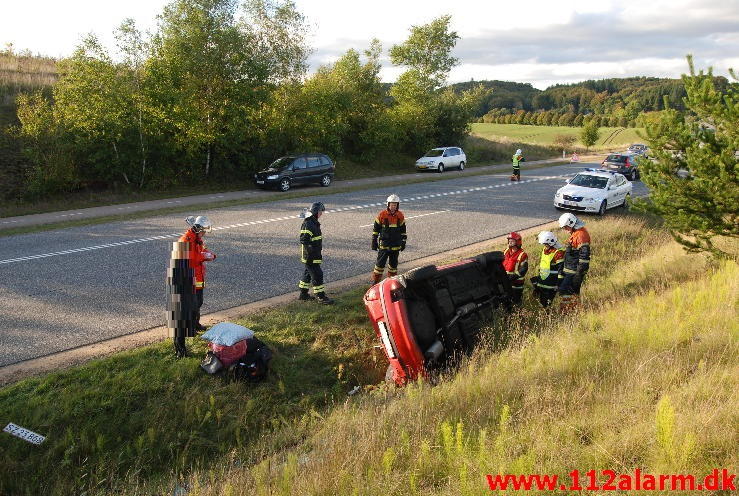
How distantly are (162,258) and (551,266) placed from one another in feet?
25.7

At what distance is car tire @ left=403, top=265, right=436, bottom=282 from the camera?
662 cm

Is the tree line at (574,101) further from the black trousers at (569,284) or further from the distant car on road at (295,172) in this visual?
the black trousers at (569,284)

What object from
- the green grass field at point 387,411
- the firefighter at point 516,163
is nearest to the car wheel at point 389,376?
the green grass field at point 387,411

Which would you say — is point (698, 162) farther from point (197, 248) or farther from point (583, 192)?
point (583, 192)

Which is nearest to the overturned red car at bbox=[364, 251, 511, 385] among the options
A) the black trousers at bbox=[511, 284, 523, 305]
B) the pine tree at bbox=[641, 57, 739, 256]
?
the black trousers at bbox=[511, 284, 523, 305]

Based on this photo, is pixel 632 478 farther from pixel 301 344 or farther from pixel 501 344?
pixel 301 344

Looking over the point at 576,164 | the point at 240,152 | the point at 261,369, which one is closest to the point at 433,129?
the point at 576,164

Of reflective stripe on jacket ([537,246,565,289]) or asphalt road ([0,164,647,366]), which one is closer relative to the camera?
asphalt road ([0,164,647,366])

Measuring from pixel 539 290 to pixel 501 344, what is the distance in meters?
1.83

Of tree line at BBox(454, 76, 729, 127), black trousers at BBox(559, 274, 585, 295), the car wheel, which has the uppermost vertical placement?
tree line at BBox(454, 76, 729, 127)

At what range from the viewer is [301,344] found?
7449 mm

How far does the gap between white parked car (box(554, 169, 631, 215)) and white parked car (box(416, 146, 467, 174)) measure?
13.5 m

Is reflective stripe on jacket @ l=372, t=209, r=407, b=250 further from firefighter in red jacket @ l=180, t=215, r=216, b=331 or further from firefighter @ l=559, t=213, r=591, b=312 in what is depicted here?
firefighter in red jacket @ l=180, t=215, r=216, b=331

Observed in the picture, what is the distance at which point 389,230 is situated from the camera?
936 centimetres
